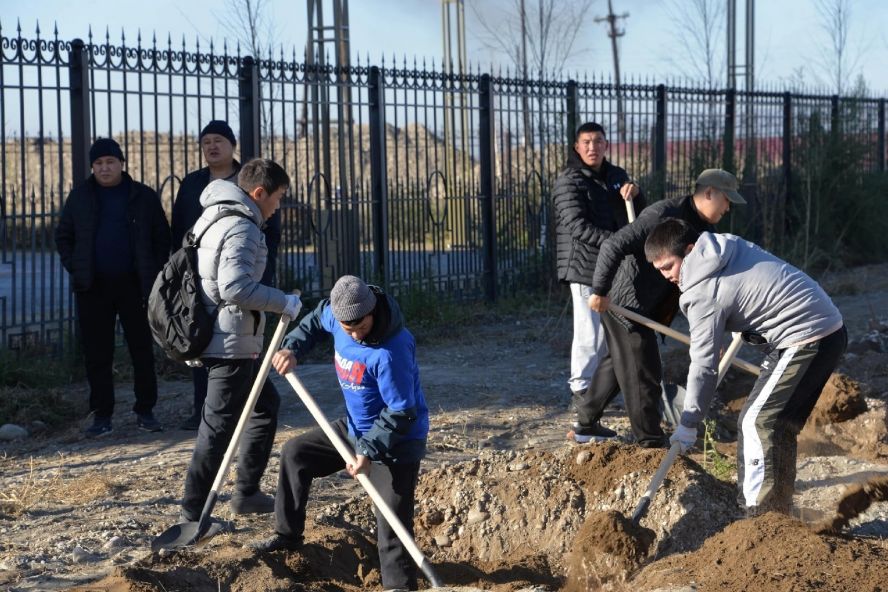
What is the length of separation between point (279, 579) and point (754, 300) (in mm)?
2150

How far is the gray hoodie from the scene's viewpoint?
4.62 meters

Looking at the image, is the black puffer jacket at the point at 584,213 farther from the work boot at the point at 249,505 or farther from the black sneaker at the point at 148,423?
the black sneaker at the point at 148,423

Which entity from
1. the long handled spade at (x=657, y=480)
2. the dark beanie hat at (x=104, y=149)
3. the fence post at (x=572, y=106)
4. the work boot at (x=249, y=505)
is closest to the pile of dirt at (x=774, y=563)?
the long handled spade at (x=657, y=480)

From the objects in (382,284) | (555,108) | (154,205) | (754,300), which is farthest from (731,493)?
(555,108)

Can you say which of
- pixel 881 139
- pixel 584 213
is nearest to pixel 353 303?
pixel 584 213

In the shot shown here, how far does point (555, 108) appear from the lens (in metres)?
12.9

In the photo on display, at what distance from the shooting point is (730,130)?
1591cm

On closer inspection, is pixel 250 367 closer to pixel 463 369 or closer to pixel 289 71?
pixel 463 369

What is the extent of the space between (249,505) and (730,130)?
1203 cm

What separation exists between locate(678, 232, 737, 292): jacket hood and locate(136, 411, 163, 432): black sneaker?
377cm

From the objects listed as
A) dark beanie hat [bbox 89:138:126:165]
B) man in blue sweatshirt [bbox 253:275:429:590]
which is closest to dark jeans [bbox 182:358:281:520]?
man in blue sweatshirt [bbox 253:275:429:590]

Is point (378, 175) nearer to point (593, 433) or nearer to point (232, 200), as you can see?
point (593, 433)

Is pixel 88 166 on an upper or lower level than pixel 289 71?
lower

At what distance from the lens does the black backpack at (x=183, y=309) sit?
496 cm
